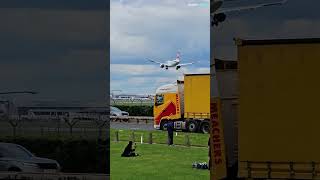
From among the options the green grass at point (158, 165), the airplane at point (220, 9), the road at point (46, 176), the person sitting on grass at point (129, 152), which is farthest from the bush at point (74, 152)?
the airplane at point (220, 9)

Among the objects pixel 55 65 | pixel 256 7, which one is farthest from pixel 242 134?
pixel 55 65

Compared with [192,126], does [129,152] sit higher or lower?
lower

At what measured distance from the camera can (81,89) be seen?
7000 millimetres

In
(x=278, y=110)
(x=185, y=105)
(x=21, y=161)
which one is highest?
(x=185, y=105)

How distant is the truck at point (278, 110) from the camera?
5418 mm

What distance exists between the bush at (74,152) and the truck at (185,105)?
10.4 ft

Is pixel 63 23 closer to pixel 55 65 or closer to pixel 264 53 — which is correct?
pixel 55 65

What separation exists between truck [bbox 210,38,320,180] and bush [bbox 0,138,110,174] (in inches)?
94.7

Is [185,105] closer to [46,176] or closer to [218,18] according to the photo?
[46,176]

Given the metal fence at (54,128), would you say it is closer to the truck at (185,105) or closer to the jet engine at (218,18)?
the jet engine at (218,18)

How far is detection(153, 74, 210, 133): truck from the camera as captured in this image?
11367 millimetres

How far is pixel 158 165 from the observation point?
301 inches

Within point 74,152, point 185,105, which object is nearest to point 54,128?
point 74,152

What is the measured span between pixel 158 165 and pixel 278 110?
8.84 feet
